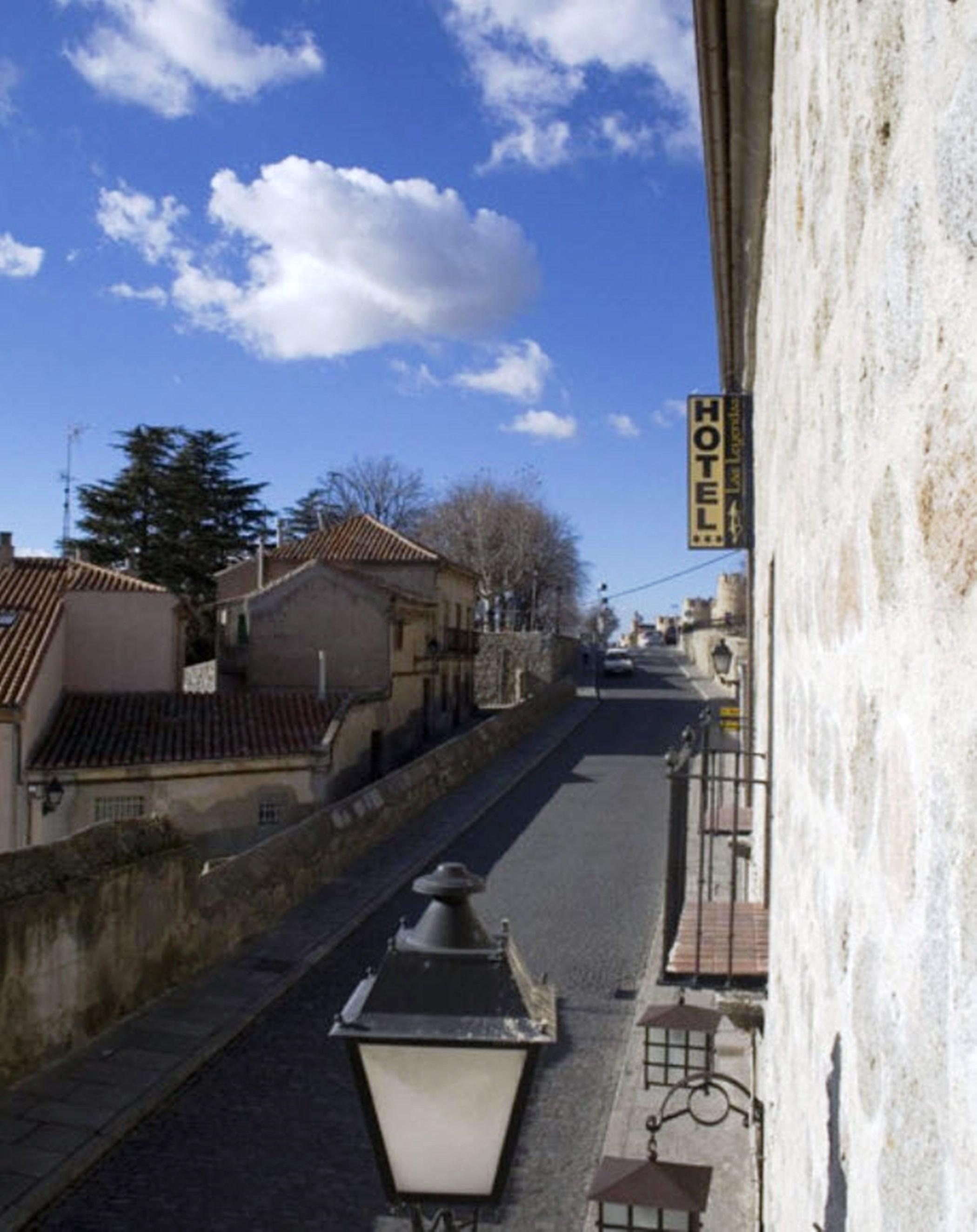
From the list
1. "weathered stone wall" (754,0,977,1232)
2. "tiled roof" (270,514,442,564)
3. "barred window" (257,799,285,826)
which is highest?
"tiled roof" (270,514,442,564)

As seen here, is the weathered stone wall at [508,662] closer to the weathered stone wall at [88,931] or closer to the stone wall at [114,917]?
the stone wall at [114,917]

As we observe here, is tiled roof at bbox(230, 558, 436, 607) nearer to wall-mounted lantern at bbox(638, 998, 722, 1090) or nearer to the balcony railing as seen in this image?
wall-mounted lantern at bbox(638, 998, 722, 1090)

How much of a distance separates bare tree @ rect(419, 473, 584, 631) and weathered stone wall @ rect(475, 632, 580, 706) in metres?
8.73

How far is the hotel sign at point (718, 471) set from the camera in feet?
33.0

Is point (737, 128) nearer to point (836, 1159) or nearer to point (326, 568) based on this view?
point (836, 1159)

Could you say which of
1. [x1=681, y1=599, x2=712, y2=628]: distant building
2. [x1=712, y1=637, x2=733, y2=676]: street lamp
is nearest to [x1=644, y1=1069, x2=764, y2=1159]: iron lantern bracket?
[x1=712, y1=637, x2=733, y2=676]: street lamp

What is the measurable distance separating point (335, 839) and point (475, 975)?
48.5 ft

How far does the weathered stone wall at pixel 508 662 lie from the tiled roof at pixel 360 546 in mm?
10628

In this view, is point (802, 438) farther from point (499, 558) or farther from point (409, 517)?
point (409, 517)

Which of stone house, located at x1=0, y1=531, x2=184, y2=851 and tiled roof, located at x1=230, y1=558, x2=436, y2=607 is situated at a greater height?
tiled roof, located at x1=230, y1=558, x2=436, y2=607

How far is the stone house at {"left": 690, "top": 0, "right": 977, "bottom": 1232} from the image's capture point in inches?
41.6

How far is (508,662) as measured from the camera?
167ft

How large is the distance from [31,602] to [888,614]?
25572 mm

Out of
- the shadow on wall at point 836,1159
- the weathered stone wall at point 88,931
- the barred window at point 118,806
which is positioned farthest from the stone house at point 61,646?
the shadow on wall at point 836,1159
